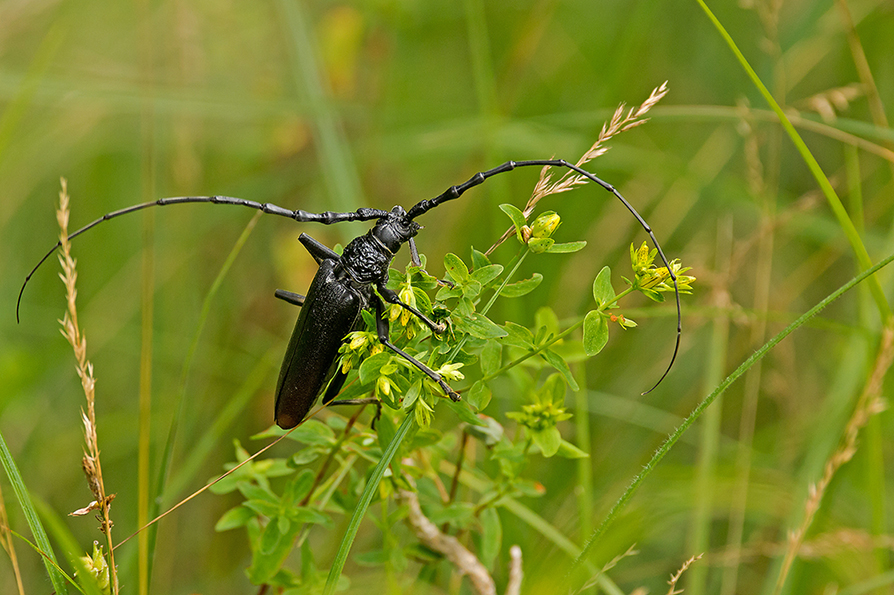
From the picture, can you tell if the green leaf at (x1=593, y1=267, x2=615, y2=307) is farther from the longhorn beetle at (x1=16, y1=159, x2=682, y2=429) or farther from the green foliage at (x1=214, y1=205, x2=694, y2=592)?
the longhorn beetle at (x1=16, y1=159, x2=682, y2=429)

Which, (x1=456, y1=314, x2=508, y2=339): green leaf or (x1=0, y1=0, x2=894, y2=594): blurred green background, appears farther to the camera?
(x1=0, y1=0, x2=894, y2=594): blurred green background

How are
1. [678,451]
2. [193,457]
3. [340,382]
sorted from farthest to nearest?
[678,451] < [193,457] < [340,382]

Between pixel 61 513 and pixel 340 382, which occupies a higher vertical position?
pixel 340 382

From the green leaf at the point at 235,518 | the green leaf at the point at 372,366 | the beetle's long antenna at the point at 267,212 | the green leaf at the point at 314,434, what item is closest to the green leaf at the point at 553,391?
the green leaf at the point at 372,366

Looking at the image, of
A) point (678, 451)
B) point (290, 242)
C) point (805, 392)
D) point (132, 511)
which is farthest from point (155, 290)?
point (805, 392)

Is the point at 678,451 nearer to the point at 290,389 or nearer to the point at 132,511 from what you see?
the point at 290,389

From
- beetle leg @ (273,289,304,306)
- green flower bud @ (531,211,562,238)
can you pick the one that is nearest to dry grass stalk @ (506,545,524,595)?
green flower bud @ (531,211,562,238)

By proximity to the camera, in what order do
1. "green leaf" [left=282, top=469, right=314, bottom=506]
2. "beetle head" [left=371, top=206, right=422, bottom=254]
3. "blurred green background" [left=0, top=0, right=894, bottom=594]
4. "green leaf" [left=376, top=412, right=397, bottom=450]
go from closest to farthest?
"green leaf" [left=376, top=412, right=397, bottom=450], "green leaf" [left=282, top=469, right=314, bottom=506], "beetle head" [left=371, top=206, right=422, bottom=254], "blurred green background" [left=0, top=0, right=894, bottom=594]
